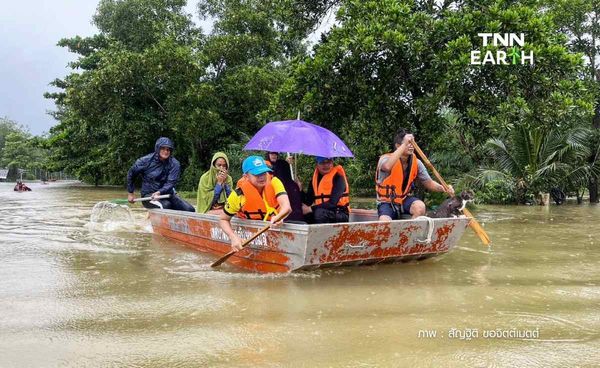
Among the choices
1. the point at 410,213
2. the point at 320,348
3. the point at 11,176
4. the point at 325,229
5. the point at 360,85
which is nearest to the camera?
the point at 320,348

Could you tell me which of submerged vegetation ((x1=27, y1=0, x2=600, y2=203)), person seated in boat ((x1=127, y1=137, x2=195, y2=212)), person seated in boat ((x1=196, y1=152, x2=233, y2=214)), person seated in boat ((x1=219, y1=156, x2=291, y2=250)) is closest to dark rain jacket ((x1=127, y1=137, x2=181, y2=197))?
person seated in boat ((x1=127, y1=137, x2=195, y2=212))

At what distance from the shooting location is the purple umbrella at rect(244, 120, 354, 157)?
5922 mm

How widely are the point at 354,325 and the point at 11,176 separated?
4618cm

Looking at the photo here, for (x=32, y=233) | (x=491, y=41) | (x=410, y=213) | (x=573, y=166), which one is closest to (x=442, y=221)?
(x=410, y=213)

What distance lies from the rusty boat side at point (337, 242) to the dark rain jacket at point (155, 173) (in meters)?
2.37

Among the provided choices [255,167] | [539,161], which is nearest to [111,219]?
[255,167]

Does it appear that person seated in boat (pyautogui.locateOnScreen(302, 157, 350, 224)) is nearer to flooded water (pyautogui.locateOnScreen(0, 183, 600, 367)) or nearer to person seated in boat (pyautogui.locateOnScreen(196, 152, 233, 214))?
flooded water (pyautogui.locateOnScreen(0, 183, 600, 367))

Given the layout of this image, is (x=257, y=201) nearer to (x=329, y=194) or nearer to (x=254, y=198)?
(x=254, y=198)

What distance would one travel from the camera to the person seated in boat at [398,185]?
619 cm

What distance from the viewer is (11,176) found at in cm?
4328

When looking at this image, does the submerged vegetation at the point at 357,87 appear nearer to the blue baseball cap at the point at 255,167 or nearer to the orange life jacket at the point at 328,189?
the orange life jacket at the point at 328,189

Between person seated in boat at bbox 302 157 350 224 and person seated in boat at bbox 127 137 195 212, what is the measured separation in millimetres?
3372

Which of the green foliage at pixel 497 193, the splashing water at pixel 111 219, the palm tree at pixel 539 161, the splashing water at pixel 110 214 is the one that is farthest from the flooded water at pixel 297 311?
the green foliage at pixel 497 193

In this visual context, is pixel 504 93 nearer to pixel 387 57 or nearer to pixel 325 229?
pixel 387 57
